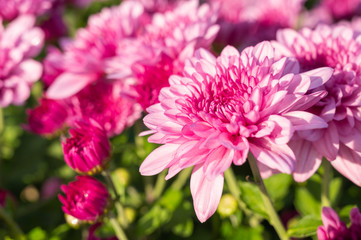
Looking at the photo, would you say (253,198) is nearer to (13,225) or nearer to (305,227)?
(305,227)

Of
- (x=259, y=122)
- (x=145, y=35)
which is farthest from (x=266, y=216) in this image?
(x=145, y=35)

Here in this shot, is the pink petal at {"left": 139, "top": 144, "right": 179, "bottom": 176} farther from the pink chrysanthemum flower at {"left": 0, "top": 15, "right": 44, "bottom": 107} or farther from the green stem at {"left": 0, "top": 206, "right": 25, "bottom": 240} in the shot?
the pink chrysanthemum flower at {"left": 0, "top": 15, "right": 44, "bottom": 107}

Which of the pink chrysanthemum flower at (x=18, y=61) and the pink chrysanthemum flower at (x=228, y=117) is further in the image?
the pink chrysanthemum flower at (x=18, y=61)

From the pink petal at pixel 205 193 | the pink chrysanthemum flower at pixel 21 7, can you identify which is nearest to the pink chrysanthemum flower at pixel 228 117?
the pink petal at pixel 205 193

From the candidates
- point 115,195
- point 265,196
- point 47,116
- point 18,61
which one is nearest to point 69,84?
point 47,116

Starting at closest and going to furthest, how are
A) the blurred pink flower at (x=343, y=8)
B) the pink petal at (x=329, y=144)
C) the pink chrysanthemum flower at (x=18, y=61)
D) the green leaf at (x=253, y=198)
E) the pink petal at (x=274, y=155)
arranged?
the pink petal at (x=274, y=155), the pink petal at (x=329, y=144), the green leaf at (x=253, y=198), the pink chrysanthemum flower at (x=18, y=61), the blurred pink flower at (x=343, y=8)

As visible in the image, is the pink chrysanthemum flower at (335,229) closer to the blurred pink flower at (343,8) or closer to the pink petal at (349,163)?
the pink petal at (349,163)
